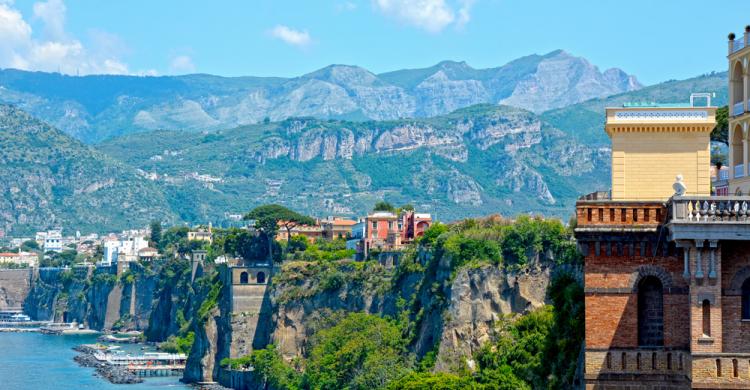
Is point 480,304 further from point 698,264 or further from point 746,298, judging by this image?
point 698,264

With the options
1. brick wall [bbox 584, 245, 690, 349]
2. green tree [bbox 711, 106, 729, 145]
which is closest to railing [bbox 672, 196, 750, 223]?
brick wall [bbox 584, 245, 690, 349]

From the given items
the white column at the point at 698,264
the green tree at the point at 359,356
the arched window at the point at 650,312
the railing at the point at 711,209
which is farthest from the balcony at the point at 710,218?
the green tree at the point at 359,356

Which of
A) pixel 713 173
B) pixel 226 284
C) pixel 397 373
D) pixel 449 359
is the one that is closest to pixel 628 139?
pixel 713 173

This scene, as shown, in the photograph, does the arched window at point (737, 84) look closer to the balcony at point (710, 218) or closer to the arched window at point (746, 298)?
the balcony at point (710, 218)

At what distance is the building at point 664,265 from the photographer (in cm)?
3128

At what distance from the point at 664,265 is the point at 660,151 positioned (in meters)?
4.12

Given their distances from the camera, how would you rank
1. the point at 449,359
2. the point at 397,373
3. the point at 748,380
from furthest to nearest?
the point at 397,373, the point at 449,359, the point at 748,380

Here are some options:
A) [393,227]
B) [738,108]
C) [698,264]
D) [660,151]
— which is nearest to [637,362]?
[698,264]

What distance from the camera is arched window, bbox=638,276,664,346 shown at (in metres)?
32.8

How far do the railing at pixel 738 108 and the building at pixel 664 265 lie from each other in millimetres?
3650

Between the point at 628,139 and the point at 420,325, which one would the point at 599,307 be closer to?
the point at 628,139

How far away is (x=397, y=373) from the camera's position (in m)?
112

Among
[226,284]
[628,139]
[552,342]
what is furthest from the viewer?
[226,284]

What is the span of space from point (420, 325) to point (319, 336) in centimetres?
2660
